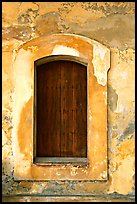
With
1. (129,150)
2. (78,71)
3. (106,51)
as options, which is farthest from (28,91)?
(129,150)

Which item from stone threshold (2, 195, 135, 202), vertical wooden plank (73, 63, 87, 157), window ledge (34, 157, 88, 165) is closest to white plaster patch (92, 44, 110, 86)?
vertical wooden plank (73, 63, 87, 157)

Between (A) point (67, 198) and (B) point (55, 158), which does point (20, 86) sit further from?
(A) point (67, 198)

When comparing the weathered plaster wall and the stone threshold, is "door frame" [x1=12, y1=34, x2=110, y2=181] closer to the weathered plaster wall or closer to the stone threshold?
the weathered plaster wall

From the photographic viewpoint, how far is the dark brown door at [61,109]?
5.52 meters

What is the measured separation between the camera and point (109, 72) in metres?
5.26

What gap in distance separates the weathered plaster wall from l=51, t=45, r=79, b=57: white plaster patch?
0.22 meters

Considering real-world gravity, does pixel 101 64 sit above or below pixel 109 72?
above

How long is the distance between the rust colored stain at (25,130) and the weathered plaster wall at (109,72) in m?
0.14

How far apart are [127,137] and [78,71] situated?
45.7 inches

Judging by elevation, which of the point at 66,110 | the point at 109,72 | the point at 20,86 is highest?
the point at 109,72

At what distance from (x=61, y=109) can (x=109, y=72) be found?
87 cm

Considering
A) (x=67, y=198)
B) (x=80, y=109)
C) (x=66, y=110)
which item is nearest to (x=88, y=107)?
(x=80, y=109)

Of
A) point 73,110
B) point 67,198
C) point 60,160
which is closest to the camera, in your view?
point 67,198

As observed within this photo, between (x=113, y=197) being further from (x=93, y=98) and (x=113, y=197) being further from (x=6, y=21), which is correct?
(x=6, y=21)
